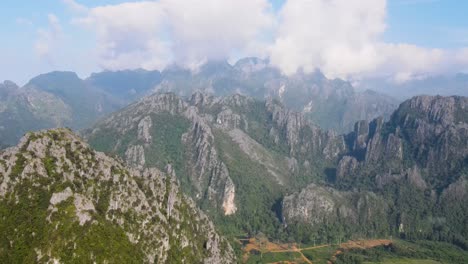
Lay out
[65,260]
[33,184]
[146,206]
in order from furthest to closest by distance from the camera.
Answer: [146,206]
[33,184]
[65,260]

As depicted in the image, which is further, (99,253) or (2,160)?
(2,160)

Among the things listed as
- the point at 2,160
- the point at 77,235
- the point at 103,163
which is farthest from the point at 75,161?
the point at 77,235

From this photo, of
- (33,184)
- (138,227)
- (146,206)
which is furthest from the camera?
(146,206)

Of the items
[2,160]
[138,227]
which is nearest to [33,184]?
[2,160]

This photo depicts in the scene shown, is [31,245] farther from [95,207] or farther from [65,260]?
[95,207]

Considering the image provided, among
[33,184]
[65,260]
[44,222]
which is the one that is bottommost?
[65,260]

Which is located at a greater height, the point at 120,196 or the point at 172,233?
the point at 120,196

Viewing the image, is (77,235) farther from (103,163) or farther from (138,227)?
(103,163)
